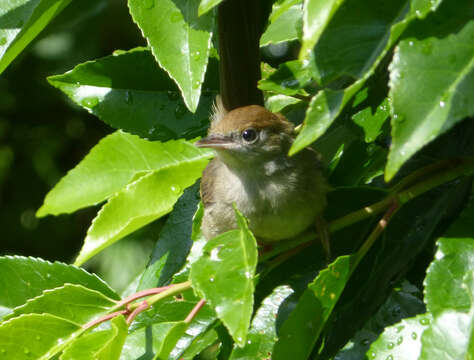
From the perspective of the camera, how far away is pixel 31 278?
2.21 metres

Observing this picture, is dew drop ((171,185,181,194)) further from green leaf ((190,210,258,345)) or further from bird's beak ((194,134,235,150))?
green leaf ((190,210,258,345))

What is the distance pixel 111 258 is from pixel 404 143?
3.35 metres

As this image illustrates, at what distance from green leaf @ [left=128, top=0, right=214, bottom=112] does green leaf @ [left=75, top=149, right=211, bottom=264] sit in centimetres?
50

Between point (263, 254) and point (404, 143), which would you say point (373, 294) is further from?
point (404, 143)

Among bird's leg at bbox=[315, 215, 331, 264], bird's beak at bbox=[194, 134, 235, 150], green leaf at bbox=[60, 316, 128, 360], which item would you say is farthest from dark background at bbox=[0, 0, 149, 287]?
green leaf at bbox=[60, 316, 128, 360]

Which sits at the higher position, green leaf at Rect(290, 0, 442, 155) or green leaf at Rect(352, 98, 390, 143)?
green leaf at Rect(290, 0, 442, 155)

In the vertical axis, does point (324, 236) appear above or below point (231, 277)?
below

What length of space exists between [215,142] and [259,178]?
287mm

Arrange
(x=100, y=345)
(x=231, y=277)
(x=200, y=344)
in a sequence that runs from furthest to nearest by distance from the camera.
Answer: (x=200, y=344)
(x=100, y=345)
(x=231, y=277)

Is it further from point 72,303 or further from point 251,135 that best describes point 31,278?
point 251,135

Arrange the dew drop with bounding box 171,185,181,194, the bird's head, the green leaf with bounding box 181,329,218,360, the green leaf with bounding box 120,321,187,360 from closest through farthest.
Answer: the green leaf with bounding box 120,321,187,360
the green leaf with bounding box 181,329,218,360
the dew drop with bounding box 171,185,181,194
the bird's head

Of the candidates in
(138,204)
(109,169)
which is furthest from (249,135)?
(138,204)

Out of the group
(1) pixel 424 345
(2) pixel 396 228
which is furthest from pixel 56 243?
(1) pixel 424 345

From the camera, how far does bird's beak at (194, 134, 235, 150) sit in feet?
8.12
